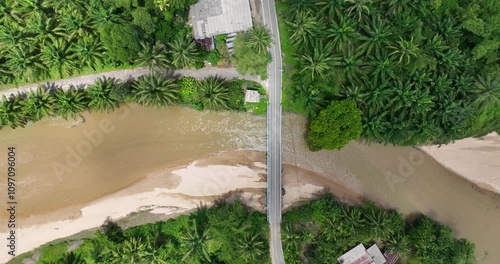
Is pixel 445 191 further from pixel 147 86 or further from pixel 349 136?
pixel 147 86

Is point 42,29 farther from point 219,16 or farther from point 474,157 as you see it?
point 474,157

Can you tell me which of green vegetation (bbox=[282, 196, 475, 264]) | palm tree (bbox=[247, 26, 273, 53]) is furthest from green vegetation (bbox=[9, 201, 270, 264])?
palm tree (bbox=[247, 26, 273, 53])

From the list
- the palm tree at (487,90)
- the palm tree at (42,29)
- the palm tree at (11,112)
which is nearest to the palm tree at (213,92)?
the palm tree at (42,29)

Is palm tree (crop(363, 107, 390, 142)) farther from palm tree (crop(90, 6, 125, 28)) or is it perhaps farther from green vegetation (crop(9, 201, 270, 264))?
palm tree (crop(90, 6, 125, 28))

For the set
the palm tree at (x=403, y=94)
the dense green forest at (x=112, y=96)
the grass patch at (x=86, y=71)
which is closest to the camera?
the palm tree at (x=403, y=94)

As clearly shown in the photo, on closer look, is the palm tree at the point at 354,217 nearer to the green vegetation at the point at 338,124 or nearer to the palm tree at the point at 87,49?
the green vegetation at the point at 338,124

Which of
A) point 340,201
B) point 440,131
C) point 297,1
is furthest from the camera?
point 340,201

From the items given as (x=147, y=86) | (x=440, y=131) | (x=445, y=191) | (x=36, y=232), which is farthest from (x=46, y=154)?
(x=445, y=191)
